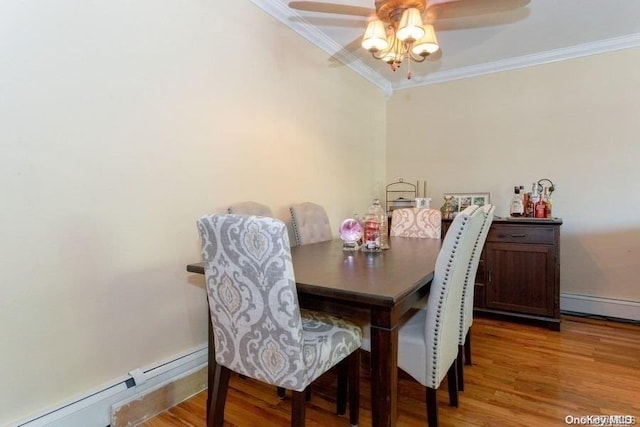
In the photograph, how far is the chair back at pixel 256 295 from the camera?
1144 millimetres

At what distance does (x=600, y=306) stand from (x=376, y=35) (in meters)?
3.07

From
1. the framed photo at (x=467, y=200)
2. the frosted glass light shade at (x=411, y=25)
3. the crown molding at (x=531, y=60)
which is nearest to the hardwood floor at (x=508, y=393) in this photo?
the framed photo at (x=467, y=200)

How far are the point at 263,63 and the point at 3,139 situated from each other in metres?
1.58

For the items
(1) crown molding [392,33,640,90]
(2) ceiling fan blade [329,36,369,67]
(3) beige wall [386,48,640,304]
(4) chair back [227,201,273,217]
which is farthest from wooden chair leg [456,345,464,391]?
(1) crown molding [392,33,640,90]

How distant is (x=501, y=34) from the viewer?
2.93m

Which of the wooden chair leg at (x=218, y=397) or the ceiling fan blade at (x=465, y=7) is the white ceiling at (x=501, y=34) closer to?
the ceiling fan blade at (x=465, y=7)

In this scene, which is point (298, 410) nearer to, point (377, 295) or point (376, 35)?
point (377, 295)

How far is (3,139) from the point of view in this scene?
1.31m

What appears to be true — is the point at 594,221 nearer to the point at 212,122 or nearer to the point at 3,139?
the point at 212,122

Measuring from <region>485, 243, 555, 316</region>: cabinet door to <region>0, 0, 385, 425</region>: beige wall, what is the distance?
2033 millimetres

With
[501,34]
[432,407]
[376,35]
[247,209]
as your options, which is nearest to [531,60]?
[501,34]

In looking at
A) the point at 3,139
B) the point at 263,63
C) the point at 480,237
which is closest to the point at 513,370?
the point at 480,237

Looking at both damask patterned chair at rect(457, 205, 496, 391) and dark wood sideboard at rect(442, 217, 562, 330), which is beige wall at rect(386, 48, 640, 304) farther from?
damask patterned chair at rect(457, 205, 496, 391)

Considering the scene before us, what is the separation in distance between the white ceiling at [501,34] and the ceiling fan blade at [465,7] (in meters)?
0.03
